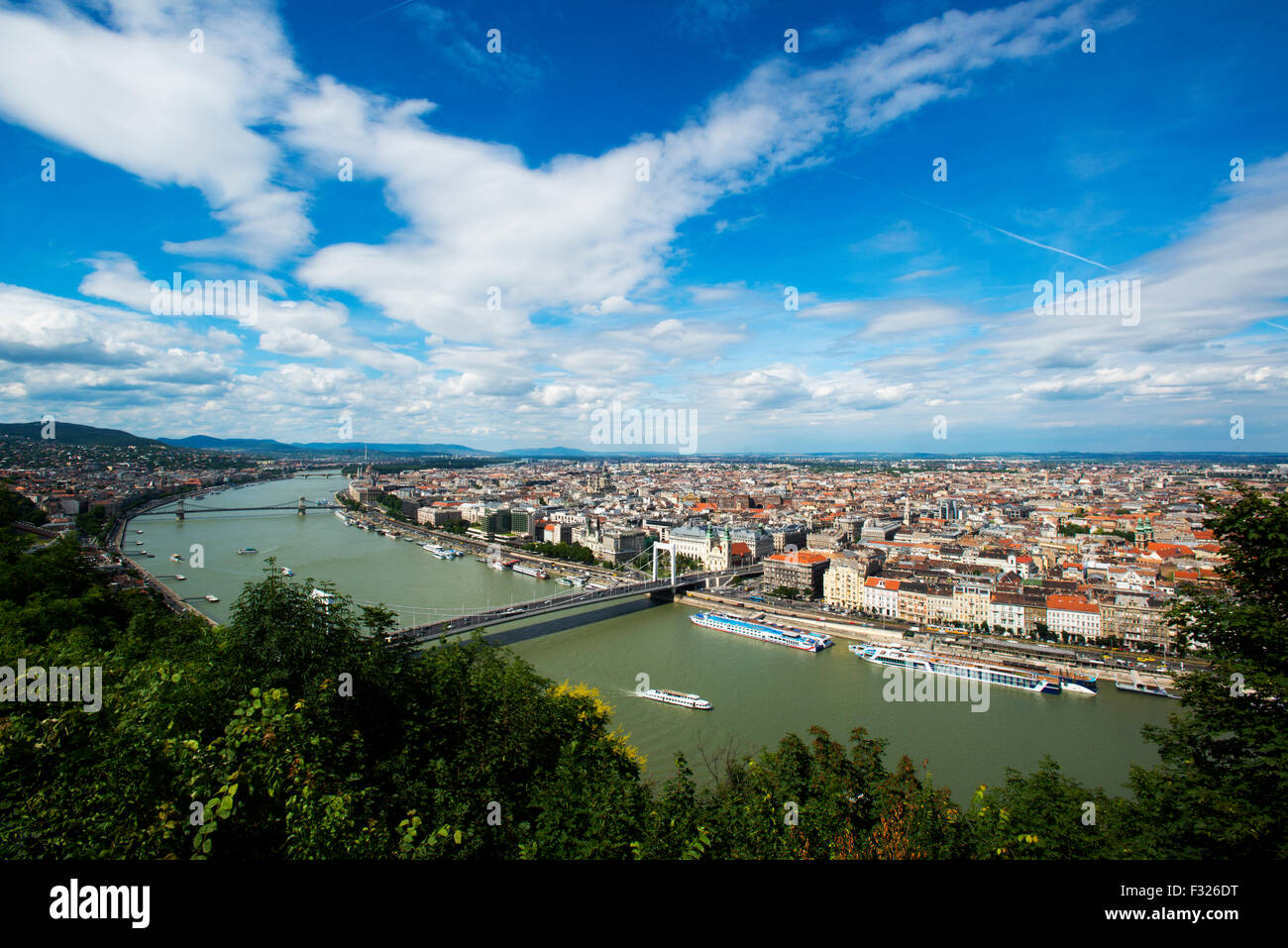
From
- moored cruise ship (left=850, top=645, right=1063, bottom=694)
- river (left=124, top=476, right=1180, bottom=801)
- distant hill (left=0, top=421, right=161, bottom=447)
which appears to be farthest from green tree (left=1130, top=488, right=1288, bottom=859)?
distant hill (left=0, top=421, right=161, bottom=447)

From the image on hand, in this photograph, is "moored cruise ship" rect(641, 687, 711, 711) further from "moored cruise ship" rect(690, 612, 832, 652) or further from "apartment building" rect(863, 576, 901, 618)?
"apartment building" rect(863, 576, 901, 618)

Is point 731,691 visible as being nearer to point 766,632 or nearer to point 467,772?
point 766,632

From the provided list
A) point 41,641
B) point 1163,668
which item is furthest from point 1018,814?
point 1163,668

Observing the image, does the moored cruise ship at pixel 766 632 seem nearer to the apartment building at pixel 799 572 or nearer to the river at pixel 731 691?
Result: the river at pixel 731 691

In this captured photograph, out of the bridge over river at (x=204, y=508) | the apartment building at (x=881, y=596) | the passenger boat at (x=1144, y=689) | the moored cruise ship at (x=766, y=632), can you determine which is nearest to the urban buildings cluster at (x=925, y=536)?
the apartment building at (x=881, y=596)

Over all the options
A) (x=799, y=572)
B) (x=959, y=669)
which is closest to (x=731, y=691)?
(x=959, y=669)
